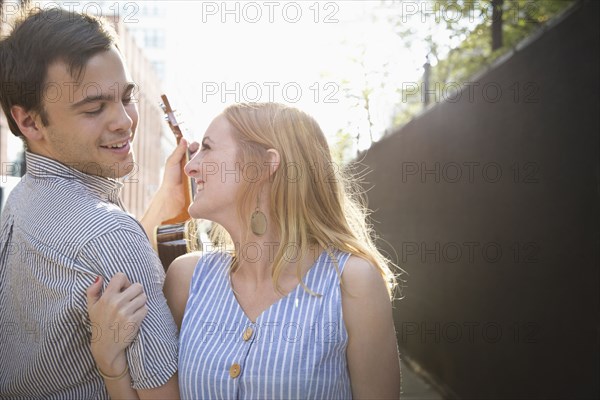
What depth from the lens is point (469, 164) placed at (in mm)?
4211

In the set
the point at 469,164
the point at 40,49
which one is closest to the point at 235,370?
the point at 40,49

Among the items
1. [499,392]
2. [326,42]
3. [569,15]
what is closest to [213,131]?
[569,15]

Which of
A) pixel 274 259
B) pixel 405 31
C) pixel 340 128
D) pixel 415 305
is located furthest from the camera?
pixel 340 128

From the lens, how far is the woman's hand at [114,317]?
181 centimetres

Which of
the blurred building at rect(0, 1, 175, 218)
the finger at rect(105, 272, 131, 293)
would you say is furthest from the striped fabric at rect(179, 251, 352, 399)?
the blurred building at rect(0, 1, 175, 218)

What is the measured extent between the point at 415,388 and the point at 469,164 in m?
2.33

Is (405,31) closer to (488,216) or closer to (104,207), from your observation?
(488,216)

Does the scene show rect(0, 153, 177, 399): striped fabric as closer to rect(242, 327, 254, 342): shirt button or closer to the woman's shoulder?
rect(242, 327, 254, 342): shirt button

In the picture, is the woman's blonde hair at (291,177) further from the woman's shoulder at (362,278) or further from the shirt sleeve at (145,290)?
the shirt sleeve at (145,290)

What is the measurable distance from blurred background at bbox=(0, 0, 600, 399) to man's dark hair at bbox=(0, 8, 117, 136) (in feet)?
0.65

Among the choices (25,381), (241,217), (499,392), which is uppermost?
(241,217)

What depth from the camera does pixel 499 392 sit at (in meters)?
3.72

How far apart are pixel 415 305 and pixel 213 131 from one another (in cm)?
437

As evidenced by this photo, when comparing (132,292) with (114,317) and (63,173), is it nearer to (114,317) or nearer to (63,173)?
(114,317)
